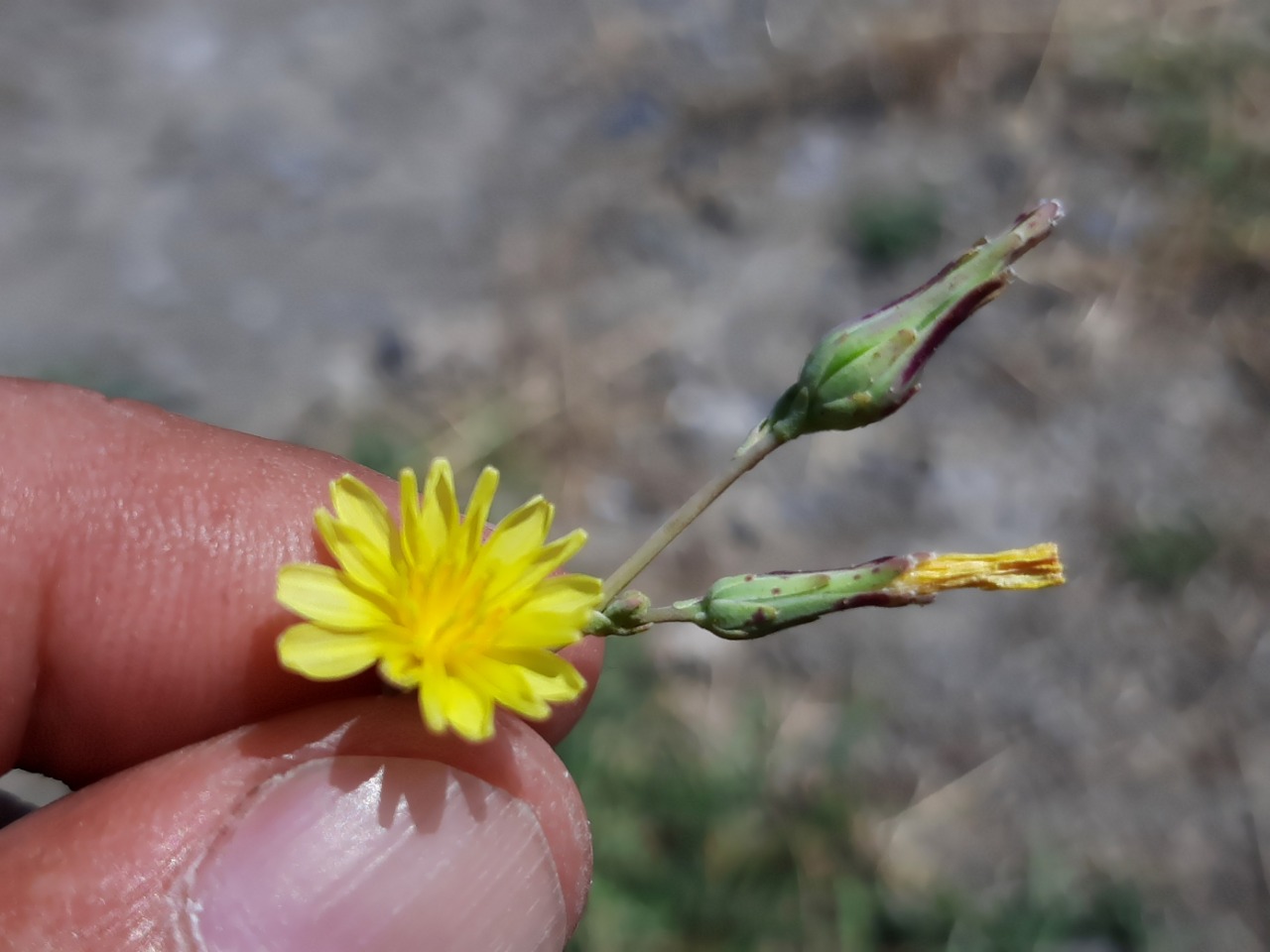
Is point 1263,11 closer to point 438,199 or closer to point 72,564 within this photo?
point 438,199

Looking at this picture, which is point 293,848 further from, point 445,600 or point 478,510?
point 478,510

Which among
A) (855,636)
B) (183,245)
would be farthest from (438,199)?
(855,636)

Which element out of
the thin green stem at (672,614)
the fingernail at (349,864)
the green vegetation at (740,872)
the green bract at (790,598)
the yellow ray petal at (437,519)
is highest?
the yellow ray petal at (437,519)

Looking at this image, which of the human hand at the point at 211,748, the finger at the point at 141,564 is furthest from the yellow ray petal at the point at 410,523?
the finger at the point at 141,564

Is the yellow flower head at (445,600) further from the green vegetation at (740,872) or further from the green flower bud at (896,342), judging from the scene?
the green vegetation at (740,872)

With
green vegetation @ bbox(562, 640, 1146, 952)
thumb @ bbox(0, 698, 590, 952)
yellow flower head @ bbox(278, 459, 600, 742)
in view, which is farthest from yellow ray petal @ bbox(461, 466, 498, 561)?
green vegetation @ bbox(562, 640, 1146, 952)

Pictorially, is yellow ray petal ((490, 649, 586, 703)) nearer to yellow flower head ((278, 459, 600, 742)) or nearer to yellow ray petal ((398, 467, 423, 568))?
yellow flower head ((278, 459, 600, 742))

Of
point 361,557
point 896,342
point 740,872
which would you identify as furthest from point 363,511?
point 740,872
